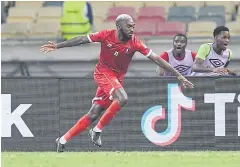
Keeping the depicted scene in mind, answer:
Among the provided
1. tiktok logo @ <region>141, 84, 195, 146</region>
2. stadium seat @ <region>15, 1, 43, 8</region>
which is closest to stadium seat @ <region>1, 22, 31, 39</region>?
stadium seat @ <region>15, 1, 43, 8</region>

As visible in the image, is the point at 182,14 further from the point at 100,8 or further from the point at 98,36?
the point at 98,36

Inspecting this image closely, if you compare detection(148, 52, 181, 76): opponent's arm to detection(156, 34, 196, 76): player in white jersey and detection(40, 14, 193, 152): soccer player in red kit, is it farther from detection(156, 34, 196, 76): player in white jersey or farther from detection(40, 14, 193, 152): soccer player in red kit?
detection(156, 34, 196, 76): player in white jersey

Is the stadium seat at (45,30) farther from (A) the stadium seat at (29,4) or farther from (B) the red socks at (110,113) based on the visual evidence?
(B) the red socks at (110,113)

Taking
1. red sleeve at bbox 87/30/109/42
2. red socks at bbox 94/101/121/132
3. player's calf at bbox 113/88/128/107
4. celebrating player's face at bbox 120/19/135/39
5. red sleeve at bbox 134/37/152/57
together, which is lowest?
red socks at bbox 94/101/121/132

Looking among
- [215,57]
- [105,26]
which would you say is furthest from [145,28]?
[215,57]

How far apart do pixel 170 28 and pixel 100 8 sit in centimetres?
216

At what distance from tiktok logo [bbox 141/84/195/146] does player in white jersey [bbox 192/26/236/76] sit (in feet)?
1.73

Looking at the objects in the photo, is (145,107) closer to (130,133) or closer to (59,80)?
(130,133)

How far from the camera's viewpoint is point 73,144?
13.3 metres

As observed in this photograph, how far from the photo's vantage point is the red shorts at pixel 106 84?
1178 cm

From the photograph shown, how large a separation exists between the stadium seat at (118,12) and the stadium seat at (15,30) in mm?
1820
